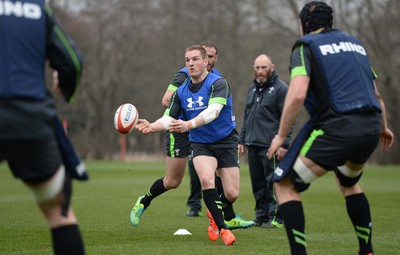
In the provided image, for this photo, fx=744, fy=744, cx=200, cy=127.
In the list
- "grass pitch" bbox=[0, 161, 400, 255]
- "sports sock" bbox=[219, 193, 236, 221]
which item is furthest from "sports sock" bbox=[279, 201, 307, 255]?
"sports sock" bbox=[219, 193, 236, 221]

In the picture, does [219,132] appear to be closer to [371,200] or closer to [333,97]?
[333,97]

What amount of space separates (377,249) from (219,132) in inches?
87.9

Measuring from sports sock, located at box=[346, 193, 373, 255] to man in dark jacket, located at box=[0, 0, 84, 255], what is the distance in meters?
2.61

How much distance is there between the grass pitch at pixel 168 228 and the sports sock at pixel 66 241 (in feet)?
8.30

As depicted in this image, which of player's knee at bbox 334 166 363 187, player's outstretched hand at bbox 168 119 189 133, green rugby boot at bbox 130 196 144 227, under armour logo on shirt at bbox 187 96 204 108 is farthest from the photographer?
green rugby boot at bbox 130 196 144 227

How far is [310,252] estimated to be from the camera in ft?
24.1

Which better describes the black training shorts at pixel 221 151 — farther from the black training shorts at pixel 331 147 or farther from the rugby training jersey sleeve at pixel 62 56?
the rugby training jersey sleeve at pixel 62 56


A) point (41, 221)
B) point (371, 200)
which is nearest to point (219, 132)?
point (41, 221)

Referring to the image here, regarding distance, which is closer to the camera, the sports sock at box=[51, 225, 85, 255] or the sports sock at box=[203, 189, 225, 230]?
A: the sports sock at box=[51, 225, 85, 255]

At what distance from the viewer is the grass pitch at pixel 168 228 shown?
756 centimetres

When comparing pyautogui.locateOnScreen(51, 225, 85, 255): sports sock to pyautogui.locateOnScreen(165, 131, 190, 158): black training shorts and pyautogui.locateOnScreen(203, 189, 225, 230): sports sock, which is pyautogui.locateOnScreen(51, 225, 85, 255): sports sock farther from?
pyautogui.locateOnScreen(165, 131, 190, 158): black training shorts

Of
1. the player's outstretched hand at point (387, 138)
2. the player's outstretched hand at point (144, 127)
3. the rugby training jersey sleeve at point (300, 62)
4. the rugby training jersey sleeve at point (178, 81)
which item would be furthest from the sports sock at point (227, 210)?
the rugby training jersey sleeve at point (300, 62)

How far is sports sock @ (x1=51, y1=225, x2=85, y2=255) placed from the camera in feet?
15.3

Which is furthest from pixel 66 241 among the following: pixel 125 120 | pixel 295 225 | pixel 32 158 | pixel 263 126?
pixel 263 126
